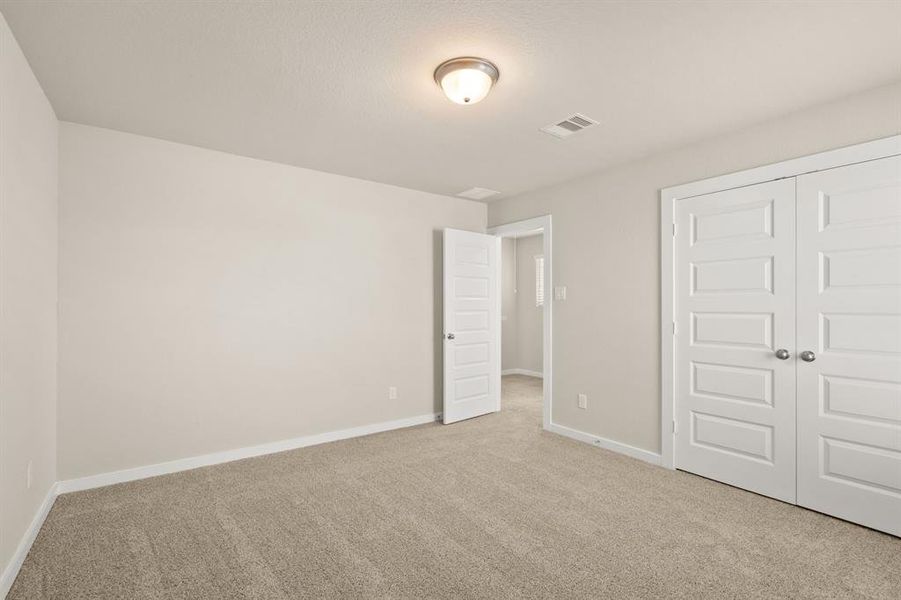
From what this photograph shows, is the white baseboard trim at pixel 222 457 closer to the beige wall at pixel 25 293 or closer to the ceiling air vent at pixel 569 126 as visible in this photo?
the beige wall at pixel 25 293

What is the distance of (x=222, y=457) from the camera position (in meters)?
3.58

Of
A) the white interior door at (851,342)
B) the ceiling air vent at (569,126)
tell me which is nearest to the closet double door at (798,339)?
the white interior door at (851,342)

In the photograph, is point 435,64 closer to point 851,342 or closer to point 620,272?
point 620,272

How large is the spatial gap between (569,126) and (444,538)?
2772 millimetres

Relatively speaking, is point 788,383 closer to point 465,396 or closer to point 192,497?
point 465,396

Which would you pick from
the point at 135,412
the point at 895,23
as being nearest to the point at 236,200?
the point at 135,412

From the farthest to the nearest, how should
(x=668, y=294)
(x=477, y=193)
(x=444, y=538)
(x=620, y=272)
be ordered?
(x=477, y=193) → (x=620, y=272) → (x=668, y=294) → (x=444, y=538)

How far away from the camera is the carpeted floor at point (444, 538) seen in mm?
2008

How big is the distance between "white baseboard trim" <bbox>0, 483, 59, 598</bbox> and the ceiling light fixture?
3.11m

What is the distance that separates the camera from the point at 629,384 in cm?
382

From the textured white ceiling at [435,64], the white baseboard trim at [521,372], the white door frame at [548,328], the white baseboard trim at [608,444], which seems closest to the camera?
the textured white ceiling at [435,64]

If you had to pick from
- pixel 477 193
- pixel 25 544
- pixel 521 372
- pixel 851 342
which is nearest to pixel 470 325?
pixel 477 193

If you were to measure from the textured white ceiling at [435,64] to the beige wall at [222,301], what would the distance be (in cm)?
45

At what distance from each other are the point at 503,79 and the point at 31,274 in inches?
111
